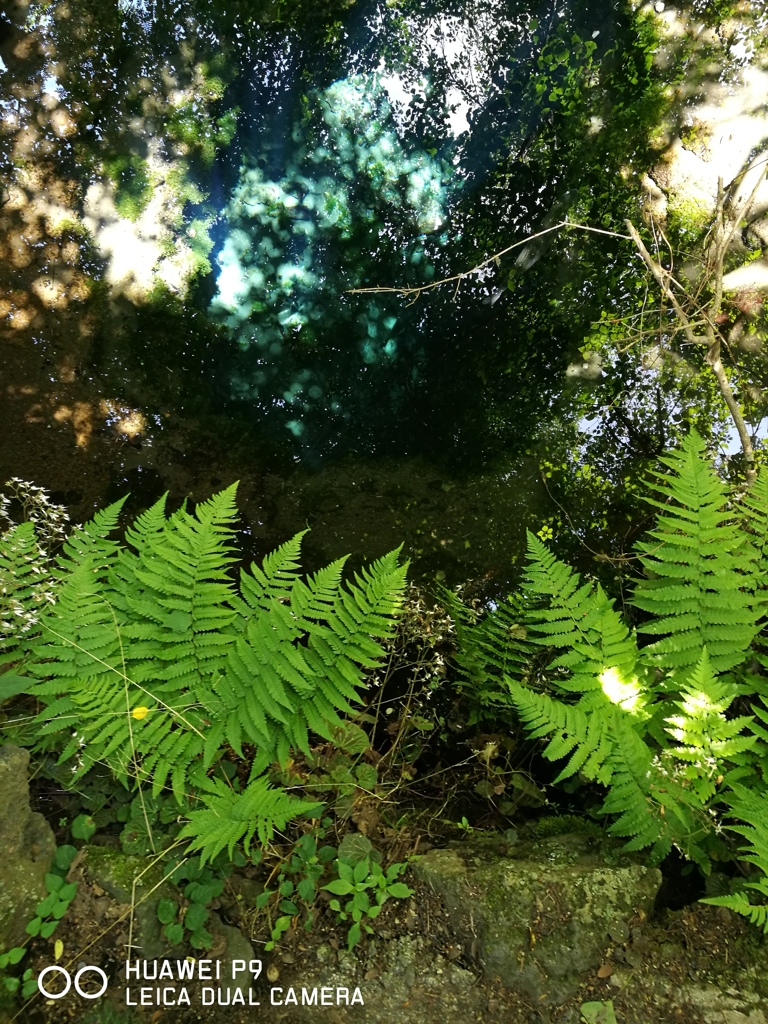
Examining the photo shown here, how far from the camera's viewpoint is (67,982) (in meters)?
1.88

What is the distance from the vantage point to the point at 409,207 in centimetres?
358

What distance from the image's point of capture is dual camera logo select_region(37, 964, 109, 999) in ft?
6.06

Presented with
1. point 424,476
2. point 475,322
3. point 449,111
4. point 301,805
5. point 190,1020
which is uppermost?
point 449,111

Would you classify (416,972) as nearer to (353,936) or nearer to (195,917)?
(353,936)

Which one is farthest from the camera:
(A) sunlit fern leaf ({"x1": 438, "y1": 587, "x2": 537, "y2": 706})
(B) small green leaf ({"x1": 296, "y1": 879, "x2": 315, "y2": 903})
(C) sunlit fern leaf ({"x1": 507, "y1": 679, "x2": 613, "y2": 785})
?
(A) sunlit fern leaf ({"x1": 438, "y1": 587, "x2": 537, "y2": 706})

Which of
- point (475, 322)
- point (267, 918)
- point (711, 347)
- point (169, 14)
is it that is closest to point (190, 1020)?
point (267, 918)

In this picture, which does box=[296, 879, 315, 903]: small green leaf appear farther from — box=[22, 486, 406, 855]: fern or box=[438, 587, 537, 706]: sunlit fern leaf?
box=[438, 587, 537, 706]: sunlit fern leaf

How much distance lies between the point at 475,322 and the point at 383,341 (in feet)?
1.97

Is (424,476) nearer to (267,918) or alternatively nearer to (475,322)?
(475,322)

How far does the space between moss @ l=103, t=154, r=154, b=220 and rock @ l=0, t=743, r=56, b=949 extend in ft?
9.93

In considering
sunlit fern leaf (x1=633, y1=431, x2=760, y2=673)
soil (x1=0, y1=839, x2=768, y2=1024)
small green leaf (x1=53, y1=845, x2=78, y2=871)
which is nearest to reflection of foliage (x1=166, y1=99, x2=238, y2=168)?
sunlit fern leaf (x1=633, y1=431, x2=760, y2=673)

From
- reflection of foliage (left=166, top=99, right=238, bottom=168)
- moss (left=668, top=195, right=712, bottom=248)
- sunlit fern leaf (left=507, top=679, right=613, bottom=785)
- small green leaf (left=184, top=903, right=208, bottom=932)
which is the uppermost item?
reflection of foliage (left=166, top=99, right=238, bottom=168)

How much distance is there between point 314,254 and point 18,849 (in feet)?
10.8

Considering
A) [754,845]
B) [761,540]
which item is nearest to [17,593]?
[754,845]
